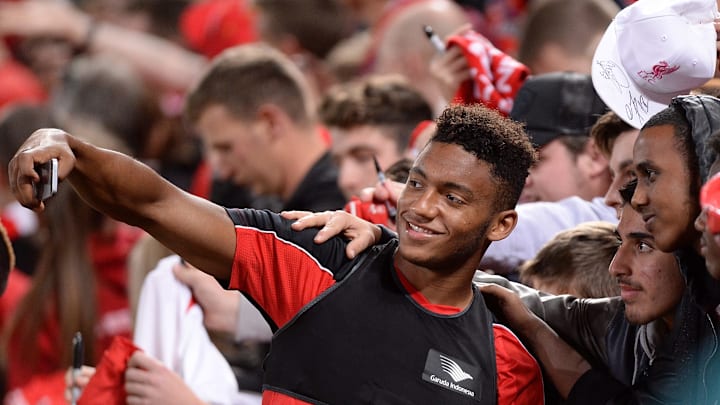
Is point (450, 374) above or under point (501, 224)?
under

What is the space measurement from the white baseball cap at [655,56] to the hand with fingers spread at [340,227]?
0.72 metres

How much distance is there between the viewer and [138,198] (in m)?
2.61

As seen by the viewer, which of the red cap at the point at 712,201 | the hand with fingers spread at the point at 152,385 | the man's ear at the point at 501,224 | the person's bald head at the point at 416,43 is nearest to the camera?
the red cap at the point at 712,201

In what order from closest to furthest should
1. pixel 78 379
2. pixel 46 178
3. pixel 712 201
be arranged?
pixel 712 201, pixel 46 178, pixel 78 379

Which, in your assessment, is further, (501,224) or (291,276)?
(501,224)

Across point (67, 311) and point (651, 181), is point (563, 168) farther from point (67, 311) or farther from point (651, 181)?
point (67, 311)

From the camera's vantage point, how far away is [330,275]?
9.30ft

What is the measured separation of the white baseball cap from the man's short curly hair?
1.14 feet

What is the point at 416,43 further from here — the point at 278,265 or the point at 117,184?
the point at 117,184

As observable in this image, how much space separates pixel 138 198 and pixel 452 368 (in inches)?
31.5

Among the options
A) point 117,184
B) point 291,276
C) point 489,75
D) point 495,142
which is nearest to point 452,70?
point 489,75

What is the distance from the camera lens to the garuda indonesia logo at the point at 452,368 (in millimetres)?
2807

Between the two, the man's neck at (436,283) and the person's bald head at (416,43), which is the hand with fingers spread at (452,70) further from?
the person's bald head at (416,43)
